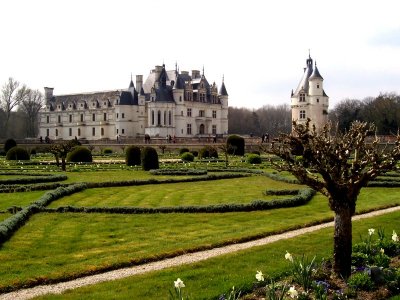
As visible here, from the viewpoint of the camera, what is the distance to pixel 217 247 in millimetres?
10375

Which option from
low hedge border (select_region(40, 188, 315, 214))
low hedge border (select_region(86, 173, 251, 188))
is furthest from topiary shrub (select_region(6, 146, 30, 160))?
low hedge border (select_region(40, 188, 315, 214))

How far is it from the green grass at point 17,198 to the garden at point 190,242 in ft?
0.13

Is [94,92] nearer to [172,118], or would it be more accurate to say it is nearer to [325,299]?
[172,118]

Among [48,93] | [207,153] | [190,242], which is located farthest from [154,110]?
[190,242]

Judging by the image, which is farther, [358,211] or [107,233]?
[358,211]

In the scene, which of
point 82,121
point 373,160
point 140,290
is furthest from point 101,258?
point 82,121

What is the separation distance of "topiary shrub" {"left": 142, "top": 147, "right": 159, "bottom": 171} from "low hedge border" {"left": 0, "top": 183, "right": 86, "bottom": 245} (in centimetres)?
983

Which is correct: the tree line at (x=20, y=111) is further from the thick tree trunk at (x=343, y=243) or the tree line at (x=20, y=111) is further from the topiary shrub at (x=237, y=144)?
the thick tree trunk at (x=343, y=243)

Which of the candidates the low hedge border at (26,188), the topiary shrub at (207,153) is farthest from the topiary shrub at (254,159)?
the low hedge border at (26,188)

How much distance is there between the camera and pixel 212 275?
8031 mm

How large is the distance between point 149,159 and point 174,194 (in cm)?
1159

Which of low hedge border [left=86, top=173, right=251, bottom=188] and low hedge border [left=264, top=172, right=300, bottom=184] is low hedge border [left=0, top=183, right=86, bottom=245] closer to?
low hedge border [left=86, top=173, right=251, bottom=188]

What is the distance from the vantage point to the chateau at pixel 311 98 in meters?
66.6

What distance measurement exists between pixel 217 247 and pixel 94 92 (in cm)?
7451
